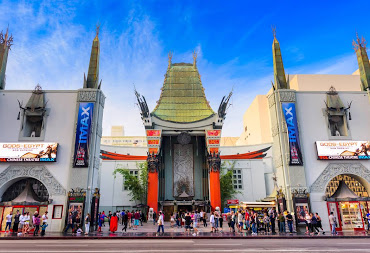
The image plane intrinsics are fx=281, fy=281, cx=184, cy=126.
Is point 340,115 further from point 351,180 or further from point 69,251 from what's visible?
point 69,251

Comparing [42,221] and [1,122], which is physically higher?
[1,122]

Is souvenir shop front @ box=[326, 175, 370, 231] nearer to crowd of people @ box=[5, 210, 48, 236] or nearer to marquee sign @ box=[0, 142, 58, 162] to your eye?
crowd of people @ box=[5, 210, 48, 236]

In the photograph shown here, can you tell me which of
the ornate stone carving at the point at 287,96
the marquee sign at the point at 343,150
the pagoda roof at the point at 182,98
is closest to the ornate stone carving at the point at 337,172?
the marquee sign at the point at 343,150

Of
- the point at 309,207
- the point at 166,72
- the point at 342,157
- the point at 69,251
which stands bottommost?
the point at 69,251

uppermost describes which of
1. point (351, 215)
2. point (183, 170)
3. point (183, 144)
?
point (183, 144)

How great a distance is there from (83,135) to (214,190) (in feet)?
56.8

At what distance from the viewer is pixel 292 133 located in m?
21.8

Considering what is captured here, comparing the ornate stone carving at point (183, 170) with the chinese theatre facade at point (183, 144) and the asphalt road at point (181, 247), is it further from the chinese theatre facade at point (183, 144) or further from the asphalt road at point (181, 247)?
the asphalt road at point (181, 247)

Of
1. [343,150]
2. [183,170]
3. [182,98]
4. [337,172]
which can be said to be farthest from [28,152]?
[343,150]

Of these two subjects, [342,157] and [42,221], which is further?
[342,157]

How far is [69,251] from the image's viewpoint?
10125 mm

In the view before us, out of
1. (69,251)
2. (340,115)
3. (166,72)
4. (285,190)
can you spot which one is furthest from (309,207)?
(166,72)

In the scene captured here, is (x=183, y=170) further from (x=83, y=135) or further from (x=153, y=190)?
(x=83, y=135)

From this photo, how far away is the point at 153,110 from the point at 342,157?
2236cm
